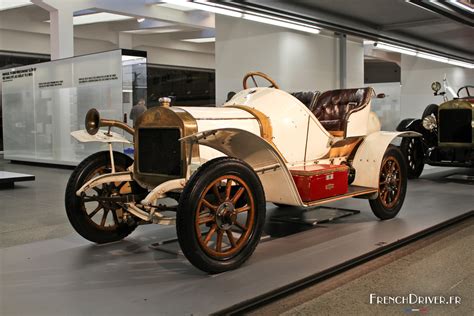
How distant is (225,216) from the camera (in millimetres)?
3209

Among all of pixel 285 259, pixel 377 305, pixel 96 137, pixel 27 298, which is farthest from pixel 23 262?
pixel 377 305

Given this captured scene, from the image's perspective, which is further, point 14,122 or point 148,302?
point 14,122

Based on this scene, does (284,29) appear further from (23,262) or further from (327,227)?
(23,262)

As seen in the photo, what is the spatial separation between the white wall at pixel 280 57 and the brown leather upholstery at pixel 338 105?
4027mm

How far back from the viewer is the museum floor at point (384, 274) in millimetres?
2707

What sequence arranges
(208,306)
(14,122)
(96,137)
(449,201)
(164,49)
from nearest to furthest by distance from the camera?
(208,306) → (96,137) → (449,201) → (14,122) → (164,49)

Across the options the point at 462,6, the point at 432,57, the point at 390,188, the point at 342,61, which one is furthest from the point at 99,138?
the point at 432,57

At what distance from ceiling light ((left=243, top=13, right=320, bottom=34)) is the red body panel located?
13.9 ft

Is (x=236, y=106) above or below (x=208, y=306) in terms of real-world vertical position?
above

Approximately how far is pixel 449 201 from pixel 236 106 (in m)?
3.06

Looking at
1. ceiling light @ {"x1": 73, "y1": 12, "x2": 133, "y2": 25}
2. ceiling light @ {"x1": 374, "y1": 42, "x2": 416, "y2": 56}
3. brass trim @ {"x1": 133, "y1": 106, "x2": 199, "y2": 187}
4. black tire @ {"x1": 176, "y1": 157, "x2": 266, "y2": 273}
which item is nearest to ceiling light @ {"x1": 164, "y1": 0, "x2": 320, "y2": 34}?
ceiling light @ {"x1": 374, "y1": 42, "x2": 416, "y2": 56}

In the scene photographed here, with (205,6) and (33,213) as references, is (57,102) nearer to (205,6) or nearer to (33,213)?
(205,6)

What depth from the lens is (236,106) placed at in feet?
13.5

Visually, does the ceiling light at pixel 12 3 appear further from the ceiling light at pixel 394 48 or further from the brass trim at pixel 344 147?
the brass trim at pixel 344 147
